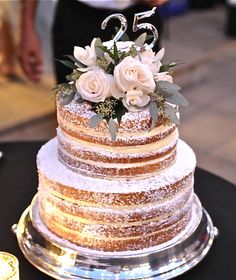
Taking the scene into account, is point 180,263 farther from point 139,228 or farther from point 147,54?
point 147,54

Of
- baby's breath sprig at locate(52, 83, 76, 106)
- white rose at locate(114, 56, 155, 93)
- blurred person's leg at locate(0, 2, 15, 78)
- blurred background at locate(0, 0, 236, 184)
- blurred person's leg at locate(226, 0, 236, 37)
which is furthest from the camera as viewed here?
blurred person's leg at locate(226, 0, 236, 37)

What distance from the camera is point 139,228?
4.12 feet

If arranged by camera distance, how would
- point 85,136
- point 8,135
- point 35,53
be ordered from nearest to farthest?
point 85,136 < point 35,53 < point 8,135

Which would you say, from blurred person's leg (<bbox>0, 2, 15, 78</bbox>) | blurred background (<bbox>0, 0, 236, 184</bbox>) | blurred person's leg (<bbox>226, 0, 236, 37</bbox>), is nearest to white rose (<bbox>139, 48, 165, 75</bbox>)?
blurred background (<bbox>0, 0, 236, 184</bbox>)

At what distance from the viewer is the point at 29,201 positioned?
1.56 m

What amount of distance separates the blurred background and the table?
1414 mm

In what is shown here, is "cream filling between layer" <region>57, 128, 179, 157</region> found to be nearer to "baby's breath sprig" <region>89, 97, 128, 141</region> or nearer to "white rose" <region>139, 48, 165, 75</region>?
"baby's breath sprig" <region>89, 97, 128, 141</region>

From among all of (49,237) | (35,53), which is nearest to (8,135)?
(35,53)

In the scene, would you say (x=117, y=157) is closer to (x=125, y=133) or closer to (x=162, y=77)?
(x=125, y=133)

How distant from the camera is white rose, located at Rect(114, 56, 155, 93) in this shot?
3.85 ft

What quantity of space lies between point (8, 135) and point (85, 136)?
94.0 inches

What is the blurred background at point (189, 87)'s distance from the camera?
11.4 feet

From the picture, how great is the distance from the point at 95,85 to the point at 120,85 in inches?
2.1

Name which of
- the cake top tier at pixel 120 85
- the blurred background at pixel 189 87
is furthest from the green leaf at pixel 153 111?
the blurred background at pixel 189 87
